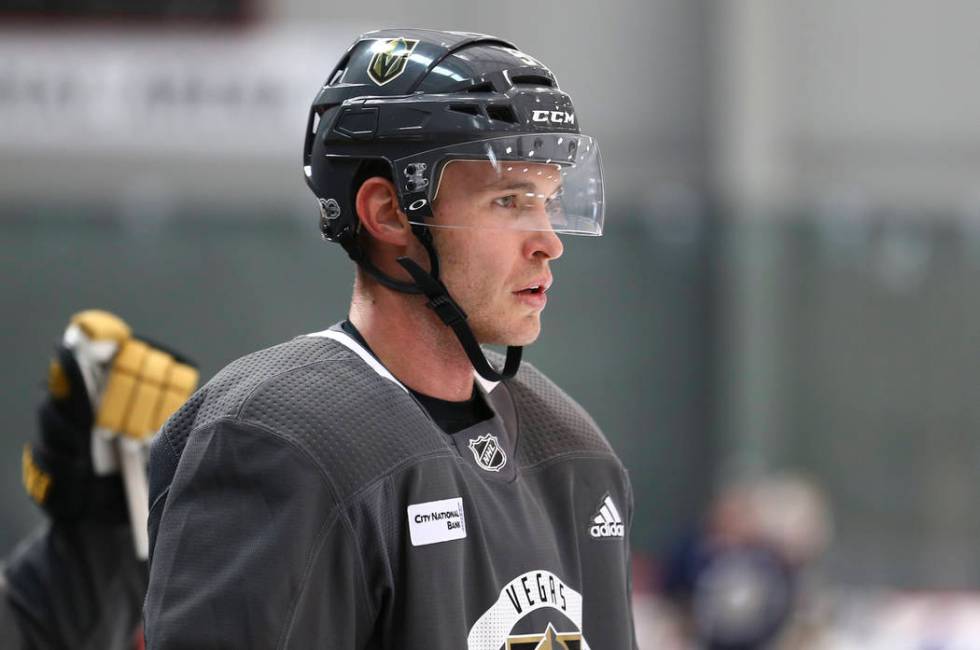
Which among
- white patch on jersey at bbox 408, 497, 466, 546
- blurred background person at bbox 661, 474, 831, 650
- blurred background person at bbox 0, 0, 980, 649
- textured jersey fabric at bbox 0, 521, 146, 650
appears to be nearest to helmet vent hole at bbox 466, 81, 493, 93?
white patch on jersey at bbox 408, 497, 466, 546

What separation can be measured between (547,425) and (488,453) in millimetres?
160

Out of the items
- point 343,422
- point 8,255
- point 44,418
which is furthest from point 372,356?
point 8,255

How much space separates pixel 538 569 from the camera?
1865mm

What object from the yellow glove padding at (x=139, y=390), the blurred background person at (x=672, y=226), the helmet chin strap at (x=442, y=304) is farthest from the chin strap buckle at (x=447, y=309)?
the blurred background person at (x=672, y=226)

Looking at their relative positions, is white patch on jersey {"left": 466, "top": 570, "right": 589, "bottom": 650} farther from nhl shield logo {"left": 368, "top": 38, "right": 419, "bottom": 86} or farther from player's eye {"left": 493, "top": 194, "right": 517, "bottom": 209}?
nhl shield logo {"left": 368, "top": 38, "right": 419, "bottom": 86}

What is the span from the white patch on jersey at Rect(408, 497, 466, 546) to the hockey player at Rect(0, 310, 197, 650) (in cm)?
88

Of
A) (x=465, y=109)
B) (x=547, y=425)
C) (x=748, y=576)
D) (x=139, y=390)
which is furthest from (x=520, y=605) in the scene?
(x=748, y=576)

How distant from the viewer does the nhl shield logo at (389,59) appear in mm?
1932

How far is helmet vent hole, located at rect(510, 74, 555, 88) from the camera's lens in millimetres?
1955

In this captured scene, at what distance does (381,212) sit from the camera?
1.95 metres

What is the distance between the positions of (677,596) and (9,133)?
4.25 metres

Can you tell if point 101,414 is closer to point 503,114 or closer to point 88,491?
point 88,491

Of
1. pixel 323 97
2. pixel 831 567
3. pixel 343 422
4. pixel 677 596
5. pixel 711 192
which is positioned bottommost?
Answer: pixel 831 567

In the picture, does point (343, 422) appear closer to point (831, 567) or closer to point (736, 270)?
point (831, 567)
